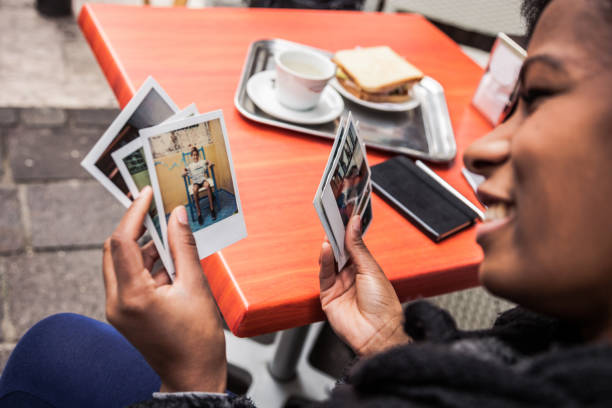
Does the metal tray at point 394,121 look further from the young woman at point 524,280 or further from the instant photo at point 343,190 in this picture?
the young woman at point 524,280

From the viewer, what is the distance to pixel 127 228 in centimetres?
62

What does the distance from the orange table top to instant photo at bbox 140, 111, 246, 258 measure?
1.5 inches

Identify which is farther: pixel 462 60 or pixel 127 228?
pixel 462 60

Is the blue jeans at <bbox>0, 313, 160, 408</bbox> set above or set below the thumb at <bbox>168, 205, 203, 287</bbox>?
below

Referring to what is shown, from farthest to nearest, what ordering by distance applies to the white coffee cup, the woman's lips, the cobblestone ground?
the cobblestone ground → the white coffee cup → the woman's lips

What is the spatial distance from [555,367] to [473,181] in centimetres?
60

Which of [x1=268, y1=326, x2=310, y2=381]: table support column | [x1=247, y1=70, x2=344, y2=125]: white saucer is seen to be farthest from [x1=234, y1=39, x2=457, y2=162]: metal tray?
[x1=268, y1=326, x2=310, y2=381]: table support column

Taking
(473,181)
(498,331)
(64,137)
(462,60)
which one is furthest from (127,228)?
(64,137)

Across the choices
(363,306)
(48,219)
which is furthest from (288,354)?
(48,219)

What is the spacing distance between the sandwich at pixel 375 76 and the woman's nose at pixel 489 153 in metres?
0.55

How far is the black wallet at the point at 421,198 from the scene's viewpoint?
0.83m

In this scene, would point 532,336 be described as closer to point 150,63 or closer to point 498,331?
point 498,331

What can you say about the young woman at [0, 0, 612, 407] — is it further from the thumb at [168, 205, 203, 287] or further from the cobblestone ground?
the cobblestone ground

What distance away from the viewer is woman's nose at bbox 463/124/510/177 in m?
0.50
